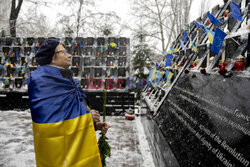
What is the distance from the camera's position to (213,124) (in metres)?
1.67

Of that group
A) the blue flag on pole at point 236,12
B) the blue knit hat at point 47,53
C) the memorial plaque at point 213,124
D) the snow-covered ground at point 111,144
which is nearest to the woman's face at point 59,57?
the blue knit hat at point 47,53

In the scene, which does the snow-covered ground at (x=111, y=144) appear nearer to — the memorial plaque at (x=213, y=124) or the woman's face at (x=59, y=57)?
the memorial plaque at (x=213, y=124)

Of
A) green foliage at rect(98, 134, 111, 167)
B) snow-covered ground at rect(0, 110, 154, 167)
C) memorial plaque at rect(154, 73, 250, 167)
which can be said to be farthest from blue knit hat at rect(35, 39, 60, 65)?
snow-covered ground at rect(0, 110, 154, 167)

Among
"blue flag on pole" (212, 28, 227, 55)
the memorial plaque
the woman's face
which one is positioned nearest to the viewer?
the memorial plaque

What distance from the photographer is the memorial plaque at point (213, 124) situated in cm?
132

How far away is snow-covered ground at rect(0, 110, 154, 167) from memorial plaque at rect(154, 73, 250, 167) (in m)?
2.15

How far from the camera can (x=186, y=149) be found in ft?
6.50

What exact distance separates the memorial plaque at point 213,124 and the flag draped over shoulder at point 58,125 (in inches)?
41.6

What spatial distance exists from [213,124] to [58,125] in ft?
5.01

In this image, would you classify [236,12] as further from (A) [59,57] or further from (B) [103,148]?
(B) [103,148]

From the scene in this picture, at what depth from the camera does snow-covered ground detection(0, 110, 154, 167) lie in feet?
13.5

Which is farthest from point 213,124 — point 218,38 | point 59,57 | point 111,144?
point 111,144

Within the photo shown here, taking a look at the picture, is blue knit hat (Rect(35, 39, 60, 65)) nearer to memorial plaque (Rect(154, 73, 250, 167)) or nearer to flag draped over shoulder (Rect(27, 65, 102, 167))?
flag draped over shoulder (Rect(27, 65, 102, 167))

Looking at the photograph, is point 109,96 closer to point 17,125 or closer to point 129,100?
point 129,100
